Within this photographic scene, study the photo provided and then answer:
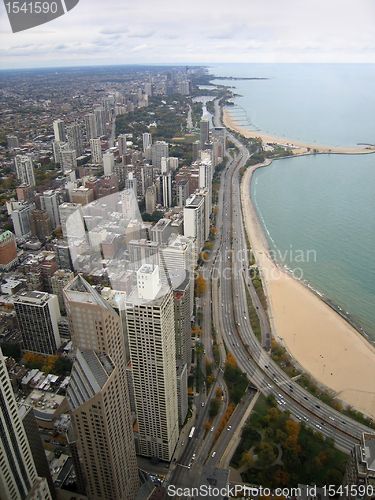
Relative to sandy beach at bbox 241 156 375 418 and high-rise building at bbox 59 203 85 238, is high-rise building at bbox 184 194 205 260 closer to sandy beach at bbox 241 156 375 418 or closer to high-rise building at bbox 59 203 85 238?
sandy beach at bbox 241 156 375 418

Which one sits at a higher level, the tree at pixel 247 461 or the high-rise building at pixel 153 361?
the high-rise building at pixel 153 361

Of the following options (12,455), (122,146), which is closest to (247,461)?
(12,455)

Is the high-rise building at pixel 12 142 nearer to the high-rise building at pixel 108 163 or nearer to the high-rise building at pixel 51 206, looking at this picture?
the high-rise building at pixel 108 163

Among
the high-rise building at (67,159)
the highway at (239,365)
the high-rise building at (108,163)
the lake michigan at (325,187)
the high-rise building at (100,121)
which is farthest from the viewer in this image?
the high-rise building at (100,121)

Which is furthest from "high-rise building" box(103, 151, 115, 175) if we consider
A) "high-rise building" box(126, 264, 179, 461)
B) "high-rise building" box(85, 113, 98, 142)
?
"high-rise building" box(126, 264, 179, 461)

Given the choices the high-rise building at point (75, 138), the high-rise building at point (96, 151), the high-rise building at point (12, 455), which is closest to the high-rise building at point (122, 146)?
the high-rise building at point (96, 151)

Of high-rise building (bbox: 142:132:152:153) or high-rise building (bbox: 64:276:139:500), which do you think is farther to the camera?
high-rise building (bbox: 142:132:152:153)

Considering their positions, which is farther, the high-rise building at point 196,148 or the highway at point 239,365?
the high-rise building at point 196,148

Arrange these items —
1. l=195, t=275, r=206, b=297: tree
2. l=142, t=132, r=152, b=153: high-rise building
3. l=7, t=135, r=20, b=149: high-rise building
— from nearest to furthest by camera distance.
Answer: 1. l=195, t=275, r=206, b=297: tree
2. l=7, t=135, r=20, b=149: high-rise building
3. l=142, t=132, r=152, b=153: high-rise building
